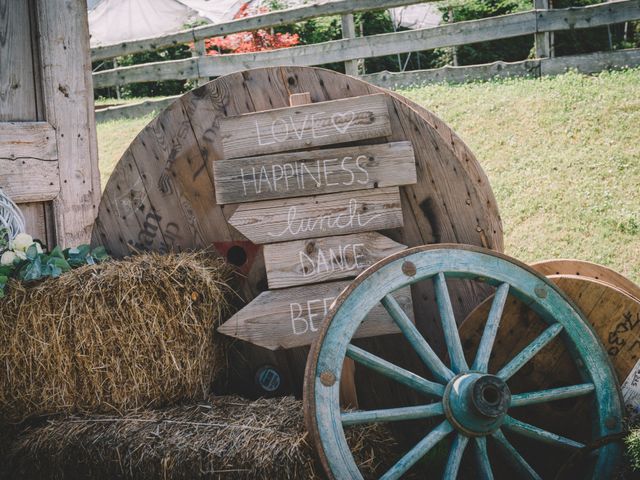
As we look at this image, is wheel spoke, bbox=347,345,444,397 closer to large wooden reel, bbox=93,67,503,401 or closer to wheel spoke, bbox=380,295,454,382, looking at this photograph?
wheel spoke, bbox=380,295,454,382

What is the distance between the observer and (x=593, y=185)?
590cm

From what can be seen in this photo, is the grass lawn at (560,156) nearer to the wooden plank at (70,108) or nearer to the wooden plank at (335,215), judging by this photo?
the wooden plank at (335,215)

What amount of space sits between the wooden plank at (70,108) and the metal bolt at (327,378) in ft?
7.69

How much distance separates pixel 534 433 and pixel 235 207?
5.73ft

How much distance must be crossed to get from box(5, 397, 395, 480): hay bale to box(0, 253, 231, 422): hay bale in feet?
0.33

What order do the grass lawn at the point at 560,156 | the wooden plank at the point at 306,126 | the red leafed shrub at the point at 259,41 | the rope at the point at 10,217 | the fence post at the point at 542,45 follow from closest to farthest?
the wooden plank at the point at 306,126, the rope at the point at 10,217, the grass lawn at the point at 560,156, the fence post at the point at 542,45, the red leafed shrub at the point at 259,41

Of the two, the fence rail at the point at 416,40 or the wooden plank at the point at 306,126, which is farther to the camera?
the fence rail at the point at 416,40

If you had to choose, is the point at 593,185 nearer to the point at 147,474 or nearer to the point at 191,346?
the point at 191,346

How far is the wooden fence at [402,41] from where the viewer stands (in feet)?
26.9

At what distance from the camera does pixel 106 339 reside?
3018mm

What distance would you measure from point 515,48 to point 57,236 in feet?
39.5

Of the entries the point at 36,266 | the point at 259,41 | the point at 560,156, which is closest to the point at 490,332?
the point at 36,266

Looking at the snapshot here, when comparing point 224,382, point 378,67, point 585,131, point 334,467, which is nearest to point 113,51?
point 378,67

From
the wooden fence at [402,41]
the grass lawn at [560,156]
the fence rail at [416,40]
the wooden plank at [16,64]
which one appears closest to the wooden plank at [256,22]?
the wooden fence at [402,41]
